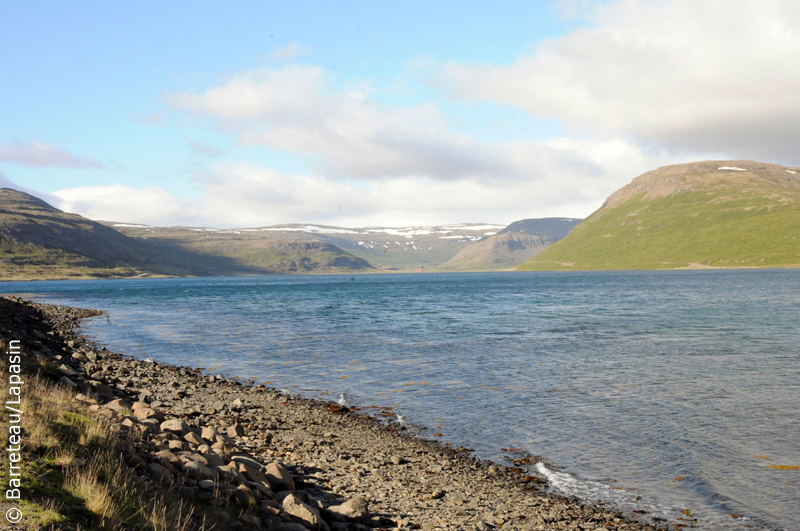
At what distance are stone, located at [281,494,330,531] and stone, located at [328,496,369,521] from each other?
2.21ft

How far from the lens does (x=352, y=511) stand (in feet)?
35.0

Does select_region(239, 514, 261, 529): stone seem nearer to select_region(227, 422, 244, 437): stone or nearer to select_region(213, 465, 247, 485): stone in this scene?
select_region(213, 465, 247, 485): stone

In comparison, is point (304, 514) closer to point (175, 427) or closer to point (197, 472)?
point (197, 472)

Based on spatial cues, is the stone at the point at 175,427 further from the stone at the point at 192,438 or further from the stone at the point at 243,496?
the stone at the point at 243,496

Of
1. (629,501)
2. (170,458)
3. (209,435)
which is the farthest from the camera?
(209,435)

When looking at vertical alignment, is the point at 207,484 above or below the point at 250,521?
above

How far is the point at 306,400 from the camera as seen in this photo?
23109 millimetres

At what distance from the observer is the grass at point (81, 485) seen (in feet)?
23.9

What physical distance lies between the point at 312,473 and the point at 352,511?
3500mm

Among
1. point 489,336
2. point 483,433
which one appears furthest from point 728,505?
point 489,336

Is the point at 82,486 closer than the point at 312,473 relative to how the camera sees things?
Yes

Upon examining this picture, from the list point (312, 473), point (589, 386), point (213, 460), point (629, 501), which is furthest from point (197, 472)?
point (589, 386)

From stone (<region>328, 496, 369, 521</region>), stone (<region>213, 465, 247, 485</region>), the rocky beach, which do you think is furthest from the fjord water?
stone (<region>213, 465, 247, 485</region>)

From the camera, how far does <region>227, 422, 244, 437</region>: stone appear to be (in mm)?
16500
